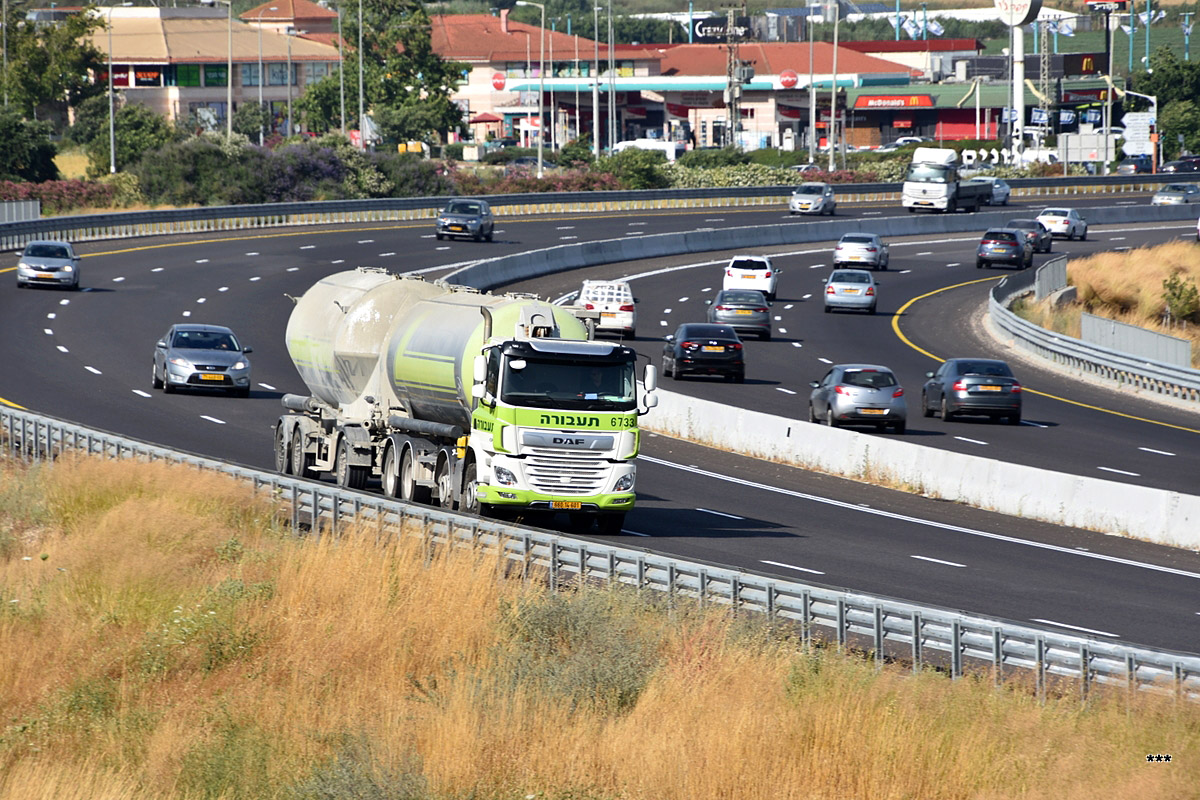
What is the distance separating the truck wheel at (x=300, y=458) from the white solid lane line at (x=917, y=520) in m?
7.33

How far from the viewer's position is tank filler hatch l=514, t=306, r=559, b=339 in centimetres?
2383

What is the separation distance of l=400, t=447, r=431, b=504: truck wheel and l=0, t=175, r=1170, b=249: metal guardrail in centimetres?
4877

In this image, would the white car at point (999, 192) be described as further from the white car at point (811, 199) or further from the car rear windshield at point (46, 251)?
the car rear windshield at point (46, 251)

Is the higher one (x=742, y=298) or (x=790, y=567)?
(x=742, y=298)

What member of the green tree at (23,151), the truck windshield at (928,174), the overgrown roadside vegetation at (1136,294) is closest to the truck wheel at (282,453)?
the overgrown roadside vegetation at (1136,294)

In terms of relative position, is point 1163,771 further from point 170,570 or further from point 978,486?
point 978,486

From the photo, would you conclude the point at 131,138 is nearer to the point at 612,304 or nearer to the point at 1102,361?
the point at 612,304

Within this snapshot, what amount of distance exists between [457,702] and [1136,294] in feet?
188

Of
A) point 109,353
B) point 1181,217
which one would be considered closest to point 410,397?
point 109,353

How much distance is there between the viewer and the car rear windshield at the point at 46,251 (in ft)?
187

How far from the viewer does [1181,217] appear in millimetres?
92625

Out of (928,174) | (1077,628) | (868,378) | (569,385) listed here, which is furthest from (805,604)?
(928,174)

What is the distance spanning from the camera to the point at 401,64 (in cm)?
14425

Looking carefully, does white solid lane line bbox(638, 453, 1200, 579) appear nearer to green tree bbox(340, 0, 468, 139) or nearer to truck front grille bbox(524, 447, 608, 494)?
truck front grille bbox(524, 447, 608, 494)
